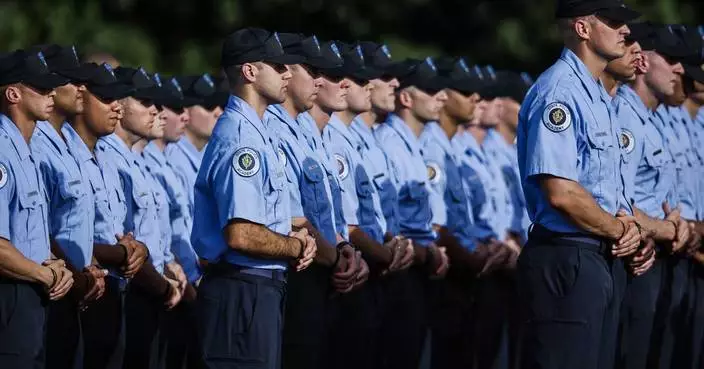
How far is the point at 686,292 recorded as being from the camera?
12258 mm

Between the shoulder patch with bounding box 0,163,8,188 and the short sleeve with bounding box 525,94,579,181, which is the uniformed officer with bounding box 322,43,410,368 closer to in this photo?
the short sleeve with bounding box 525,94,579,181

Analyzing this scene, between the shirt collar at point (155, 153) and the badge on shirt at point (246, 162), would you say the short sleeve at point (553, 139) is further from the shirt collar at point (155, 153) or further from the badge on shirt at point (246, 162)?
the shirt collar at point (155, 153)

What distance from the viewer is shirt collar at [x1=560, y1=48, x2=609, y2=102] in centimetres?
956

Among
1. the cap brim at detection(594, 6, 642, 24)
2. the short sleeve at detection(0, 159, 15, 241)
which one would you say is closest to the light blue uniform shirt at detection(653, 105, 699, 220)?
the cap brim at detection(594, 6, 642, 24)

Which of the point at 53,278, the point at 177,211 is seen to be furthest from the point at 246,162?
the point at 177,211

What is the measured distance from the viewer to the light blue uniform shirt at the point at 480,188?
44.0 feet

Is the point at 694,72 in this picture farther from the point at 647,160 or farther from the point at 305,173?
the point at 305,173

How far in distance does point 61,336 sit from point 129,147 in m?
1.99

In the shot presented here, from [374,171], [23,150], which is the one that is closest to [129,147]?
[374,171]

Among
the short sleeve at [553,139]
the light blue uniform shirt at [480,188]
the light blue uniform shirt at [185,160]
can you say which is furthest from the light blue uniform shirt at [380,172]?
the short sleeve at [553,139]

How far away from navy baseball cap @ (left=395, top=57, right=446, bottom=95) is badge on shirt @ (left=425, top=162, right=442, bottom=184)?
497 mm

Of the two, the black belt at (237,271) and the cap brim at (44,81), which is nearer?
the black belt at (237,271)

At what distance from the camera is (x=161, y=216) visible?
464 inches

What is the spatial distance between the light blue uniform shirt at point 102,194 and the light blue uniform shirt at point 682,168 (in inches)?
131
